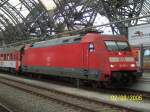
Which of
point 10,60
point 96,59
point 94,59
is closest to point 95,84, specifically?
point 94,59

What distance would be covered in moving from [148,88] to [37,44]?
14.6 metres

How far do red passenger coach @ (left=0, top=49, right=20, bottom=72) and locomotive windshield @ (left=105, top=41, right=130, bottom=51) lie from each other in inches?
758

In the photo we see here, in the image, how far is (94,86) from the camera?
76.0 ft

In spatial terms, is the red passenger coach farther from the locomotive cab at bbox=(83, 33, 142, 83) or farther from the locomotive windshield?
the locomotive windshield

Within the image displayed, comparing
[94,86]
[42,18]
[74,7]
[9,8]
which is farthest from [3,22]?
[94,86]

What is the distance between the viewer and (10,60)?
147 feet

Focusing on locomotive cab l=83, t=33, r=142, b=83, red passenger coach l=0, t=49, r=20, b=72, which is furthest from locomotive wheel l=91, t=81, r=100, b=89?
red passenger coach l=0, t=49, r=20, b=72

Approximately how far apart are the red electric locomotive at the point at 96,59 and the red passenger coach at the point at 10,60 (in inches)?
542

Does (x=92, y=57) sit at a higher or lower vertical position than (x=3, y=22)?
lower

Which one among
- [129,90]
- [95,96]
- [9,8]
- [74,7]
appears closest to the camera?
[95,96]

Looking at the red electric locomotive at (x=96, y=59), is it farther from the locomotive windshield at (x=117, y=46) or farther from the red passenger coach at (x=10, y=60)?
the red passenger coach at (x=10, y=60)

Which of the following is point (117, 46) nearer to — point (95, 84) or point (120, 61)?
point (120, 61)

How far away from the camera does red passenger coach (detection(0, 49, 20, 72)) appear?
4084 cm

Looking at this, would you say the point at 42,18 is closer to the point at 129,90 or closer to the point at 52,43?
the point at 52,43
